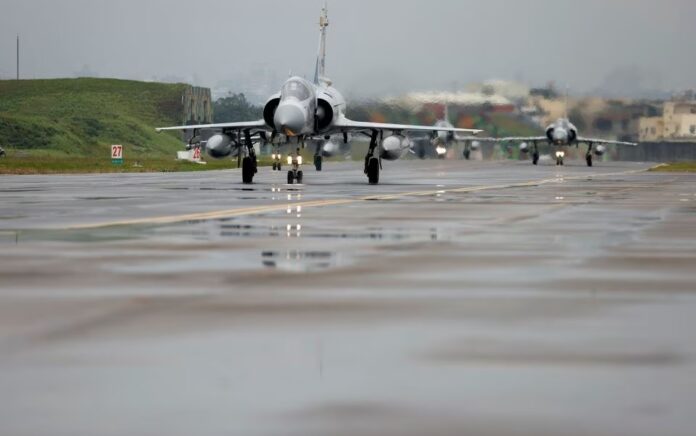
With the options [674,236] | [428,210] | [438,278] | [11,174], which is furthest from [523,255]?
[11,174]

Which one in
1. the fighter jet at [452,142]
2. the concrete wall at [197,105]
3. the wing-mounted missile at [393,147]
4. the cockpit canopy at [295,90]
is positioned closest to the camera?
the cockpit canopy at [295,90]

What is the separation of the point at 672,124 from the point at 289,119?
60717mm

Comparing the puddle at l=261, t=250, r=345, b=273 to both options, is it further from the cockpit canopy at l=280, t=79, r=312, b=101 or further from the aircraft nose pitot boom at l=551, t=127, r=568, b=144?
the aircraft nose pitot boom at l=551, t=127, r=568, b=144

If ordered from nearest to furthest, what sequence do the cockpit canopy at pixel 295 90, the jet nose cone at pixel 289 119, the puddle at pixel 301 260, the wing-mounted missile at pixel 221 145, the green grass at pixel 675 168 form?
1. the puddle at pixel 301 260
2. the jet nose cone at pixel 289 119
3. the cockpit canopy at pixel 295 90
4. the wing-mounted missile at pixel 221 145
5. the green grass at pixel 675 168

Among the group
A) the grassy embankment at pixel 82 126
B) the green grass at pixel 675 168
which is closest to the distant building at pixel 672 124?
the green grass at pixel 675 168

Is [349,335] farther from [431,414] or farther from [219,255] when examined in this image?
[219,255]

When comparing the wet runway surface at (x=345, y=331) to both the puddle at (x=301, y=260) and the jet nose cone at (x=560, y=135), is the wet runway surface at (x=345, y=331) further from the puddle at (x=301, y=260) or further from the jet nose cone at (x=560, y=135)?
the jet nose cone at (x=560, y=135)

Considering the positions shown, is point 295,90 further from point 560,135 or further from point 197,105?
point 197,105

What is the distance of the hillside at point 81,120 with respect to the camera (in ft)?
448

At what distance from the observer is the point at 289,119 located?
48.4 metres

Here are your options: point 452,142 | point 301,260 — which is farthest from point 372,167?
point 452,142

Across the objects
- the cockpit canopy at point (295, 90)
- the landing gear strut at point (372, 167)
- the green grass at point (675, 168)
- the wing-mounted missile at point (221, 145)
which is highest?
the cockpit canopy at point (295, 90)

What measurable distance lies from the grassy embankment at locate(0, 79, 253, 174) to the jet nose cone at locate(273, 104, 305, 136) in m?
24.9

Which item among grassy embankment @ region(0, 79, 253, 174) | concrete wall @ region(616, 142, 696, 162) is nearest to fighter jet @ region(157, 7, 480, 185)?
grassy embankment @ region(0, 79, 253, 174)
